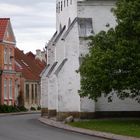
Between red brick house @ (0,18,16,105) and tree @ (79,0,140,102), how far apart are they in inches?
1379

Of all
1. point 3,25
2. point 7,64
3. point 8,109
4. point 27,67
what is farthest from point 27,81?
point 8,109

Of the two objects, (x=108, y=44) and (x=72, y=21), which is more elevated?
(x=72, y=21)

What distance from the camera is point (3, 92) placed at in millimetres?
68000

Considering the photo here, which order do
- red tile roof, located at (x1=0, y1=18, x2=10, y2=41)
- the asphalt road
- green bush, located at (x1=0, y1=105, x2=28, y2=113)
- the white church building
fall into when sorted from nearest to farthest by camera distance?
the asphalt road → the white church building → green bush, located at (x1=0, y1=105, x2=28, y2=113) → red tile roof, located at (x1=0, y1=18, x2=10, y2=41)

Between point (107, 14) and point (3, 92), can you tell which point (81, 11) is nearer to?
point (107, 14)

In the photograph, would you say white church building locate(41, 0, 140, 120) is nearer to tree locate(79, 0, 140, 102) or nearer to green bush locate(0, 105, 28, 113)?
tree locate(79, 0, 140, 102)

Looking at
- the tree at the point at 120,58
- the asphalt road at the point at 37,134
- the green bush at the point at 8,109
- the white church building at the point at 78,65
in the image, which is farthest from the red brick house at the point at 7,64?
the asphalt road at the point at 37,134

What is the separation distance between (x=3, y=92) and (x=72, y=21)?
26768mm

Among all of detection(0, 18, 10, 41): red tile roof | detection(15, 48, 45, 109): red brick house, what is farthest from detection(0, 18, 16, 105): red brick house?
detection(15, 48, 45, 109): red brick house

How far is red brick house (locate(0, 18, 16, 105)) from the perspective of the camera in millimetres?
67562

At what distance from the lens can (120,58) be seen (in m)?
31.6

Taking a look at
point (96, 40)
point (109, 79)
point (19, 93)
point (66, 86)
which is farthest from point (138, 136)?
point (19, 93)

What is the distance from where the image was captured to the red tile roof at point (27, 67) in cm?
7956

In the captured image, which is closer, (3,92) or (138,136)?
(138,136)
